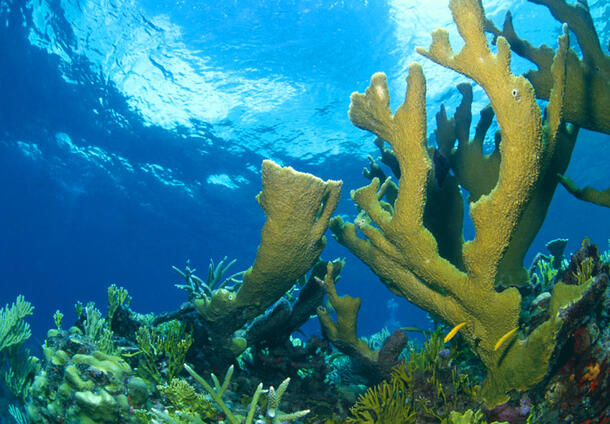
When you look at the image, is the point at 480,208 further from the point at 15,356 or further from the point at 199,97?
the point at 199,97

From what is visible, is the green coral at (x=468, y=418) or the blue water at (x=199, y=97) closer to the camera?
the green coral at (x=468, y=418)

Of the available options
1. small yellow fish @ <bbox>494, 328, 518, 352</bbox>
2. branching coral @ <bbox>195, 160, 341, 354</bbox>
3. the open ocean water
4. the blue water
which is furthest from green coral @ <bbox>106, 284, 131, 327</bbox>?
the blue water

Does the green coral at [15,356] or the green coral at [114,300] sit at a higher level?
the green coral at [114,300]

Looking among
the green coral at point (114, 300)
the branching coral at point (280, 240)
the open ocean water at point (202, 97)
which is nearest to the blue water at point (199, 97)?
the open ocean water at point (202, 97)

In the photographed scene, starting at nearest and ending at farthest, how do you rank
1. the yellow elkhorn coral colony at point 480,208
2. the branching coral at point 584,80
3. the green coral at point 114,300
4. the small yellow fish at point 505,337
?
the yellow elkhorn coral colony at point 480,208 → the small yellow fish at point 505,337 → the branching coral at point 584,80 → the green coral at point 114,300

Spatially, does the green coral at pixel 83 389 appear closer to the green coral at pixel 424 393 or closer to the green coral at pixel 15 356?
the green coral at pixel 15 356

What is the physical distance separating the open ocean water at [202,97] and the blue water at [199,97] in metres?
0.07

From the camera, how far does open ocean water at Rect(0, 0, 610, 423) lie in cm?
1272

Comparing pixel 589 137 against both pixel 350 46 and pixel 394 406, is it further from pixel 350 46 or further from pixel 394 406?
Answer: pixel 394 406

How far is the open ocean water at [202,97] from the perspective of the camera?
41.7ft

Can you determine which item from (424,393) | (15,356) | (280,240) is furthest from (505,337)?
(15,356)

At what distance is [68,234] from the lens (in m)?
45.6

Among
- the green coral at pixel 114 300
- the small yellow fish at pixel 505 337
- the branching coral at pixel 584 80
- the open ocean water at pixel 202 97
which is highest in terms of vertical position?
the open ocean water at pixel 202 97

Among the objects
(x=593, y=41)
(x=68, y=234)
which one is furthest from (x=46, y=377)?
(x=68, y=234)
